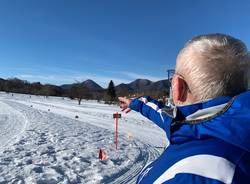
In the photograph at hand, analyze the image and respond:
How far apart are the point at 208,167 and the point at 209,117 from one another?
0.17m

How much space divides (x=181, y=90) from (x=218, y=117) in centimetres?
27

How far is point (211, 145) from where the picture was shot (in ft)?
3.57

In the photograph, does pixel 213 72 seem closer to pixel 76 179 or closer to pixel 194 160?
pixel 194 160

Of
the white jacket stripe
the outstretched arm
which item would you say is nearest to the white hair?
the white jacket stripe

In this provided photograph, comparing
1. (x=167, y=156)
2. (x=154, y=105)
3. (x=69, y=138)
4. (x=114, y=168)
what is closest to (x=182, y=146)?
(x=167, y=156)

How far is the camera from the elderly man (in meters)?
1.04

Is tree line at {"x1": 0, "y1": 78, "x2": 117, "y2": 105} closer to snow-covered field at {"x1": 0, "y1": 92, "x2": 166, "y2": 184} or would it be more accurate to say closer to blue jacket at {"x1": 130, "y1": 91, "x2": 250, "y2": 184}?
snow-covered field at {"x1": 0, "y1": 92, "x2": 166, "y2": 184}

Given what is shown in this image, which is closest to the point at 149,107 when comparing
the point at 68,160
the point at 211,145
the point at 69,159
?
the point at 211,145

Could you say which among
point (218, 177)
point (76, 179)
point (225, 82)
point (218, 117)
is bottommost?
point (76, 179)

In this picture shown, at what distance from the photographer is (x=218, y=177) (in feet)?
3.33

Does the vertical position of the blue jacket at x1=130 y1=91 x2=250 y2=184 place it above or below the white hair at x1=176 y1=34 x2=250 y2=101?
below

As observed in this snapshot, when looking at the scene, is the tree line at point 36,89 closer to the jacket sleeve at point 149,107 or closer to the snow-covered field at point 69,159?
the snow-covered field at point 69,159

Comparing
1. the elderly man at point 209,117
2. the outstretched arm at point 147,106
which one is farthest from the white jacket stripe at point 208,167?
the outstretched arm at point 147,106

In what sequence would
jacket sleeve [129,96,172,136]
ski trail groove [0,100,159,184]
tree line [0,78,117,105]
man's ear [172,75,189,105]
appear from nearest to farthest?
man's ear [172,75,189,105]
jacket sleeve [129,96,172,136]
ski trail groove [0,100,159,184]
tree line [0,78,117,105]
